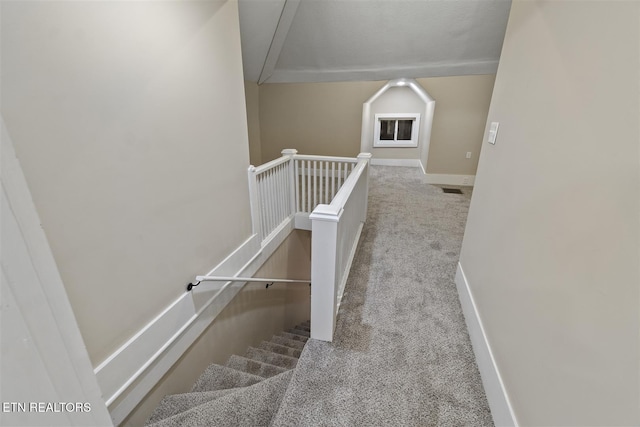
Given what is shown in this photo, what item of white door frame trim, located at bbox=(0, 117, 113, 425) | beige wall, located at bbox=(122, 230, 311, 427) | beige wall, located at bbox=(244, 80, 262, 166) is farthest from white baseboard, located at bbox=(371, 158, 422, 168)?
white door frame trim, located at bbox=(0, 117, 113, 425)

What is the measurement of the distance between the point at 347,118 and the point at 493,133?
4.41 metres

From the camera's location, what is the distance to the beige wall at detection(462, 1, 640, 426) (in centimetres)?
73

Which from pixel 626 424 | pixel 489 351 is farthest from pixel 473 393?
pixel 626 424

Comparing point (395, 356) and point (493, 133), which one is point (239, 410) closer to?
point (395, 356)

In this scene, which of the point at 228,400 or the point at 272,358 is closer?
the point at 228,400

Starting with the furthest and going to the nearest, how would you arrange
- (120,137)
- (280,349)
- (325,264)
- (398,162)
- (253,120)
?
(398,162), (253,120), (280,349), (325,264), (120,137)

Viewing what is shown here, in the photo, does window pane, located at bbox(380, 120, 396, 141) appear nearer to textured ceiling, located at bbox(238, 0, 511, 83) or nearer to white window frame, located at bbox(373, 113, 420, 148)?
white window frame, located at bbox(373, 113, 420, 148)

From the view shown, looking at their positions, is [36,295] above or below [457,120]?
below

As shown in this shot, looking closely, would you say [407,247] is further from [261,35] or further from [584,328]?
[261,35]

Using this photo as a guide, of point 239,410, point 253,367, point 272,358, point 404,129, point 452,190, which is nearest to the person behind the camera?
point 239,410

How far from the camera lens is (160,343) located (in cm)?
186

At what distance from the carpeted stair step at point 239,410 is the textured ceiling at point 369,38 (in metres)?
3.89
